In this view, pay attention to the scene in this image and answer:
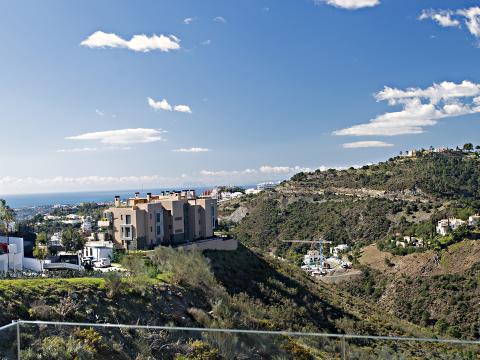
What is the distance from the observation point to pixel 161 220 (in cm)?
2538

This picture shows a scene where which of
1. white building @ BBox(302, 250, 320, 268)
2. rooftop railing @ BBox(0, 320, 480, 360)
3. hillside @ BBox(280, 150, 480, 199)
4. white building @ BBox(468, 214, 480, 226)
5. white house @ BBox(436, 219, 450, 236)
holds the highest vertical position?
hillside @ BBox(280, 150, 480, 199)

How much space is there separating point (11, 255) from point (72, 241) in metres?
4.79

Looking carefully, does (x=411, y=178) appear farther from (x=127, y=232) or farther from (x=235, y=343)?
(x=235, y=343)

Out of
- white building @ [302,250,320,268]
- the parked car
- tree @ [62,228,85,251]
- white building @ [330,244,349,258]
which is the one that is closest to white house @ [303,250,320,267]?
white building @ [302,250,320,268]

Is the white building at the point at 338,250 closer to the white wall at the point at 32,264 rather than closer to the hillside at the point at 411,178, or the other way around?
the hillside at the point at 411,178

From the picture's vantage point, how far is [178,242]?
85.0 feet

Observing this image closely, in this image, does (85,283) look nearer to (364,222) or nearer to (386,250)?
(386,250)

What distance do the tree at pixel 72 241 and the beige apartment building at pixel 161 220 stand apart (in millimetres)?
1867

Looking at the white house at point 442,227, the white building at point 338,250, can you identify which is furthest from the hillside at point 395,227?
the white building at point 338,250

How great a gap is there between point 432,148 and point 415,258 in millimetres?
46874

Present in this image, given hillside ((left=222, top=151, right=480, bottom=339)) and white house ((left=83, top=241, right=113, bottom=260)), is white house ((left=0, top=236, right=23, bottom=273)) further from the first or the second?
hillside ((left=222, top=151, right=480, bottom=339))

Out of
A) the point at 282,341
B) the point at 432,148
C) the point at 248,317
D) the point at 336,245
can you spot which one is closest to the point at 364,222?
the point at 336,245

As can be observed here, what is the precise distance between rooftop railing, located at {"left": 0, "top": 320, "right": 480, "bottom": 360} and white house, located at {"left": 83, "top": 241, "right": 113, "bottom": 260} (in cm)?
1804

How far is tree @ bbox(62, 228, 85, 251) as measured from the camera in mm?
25109
